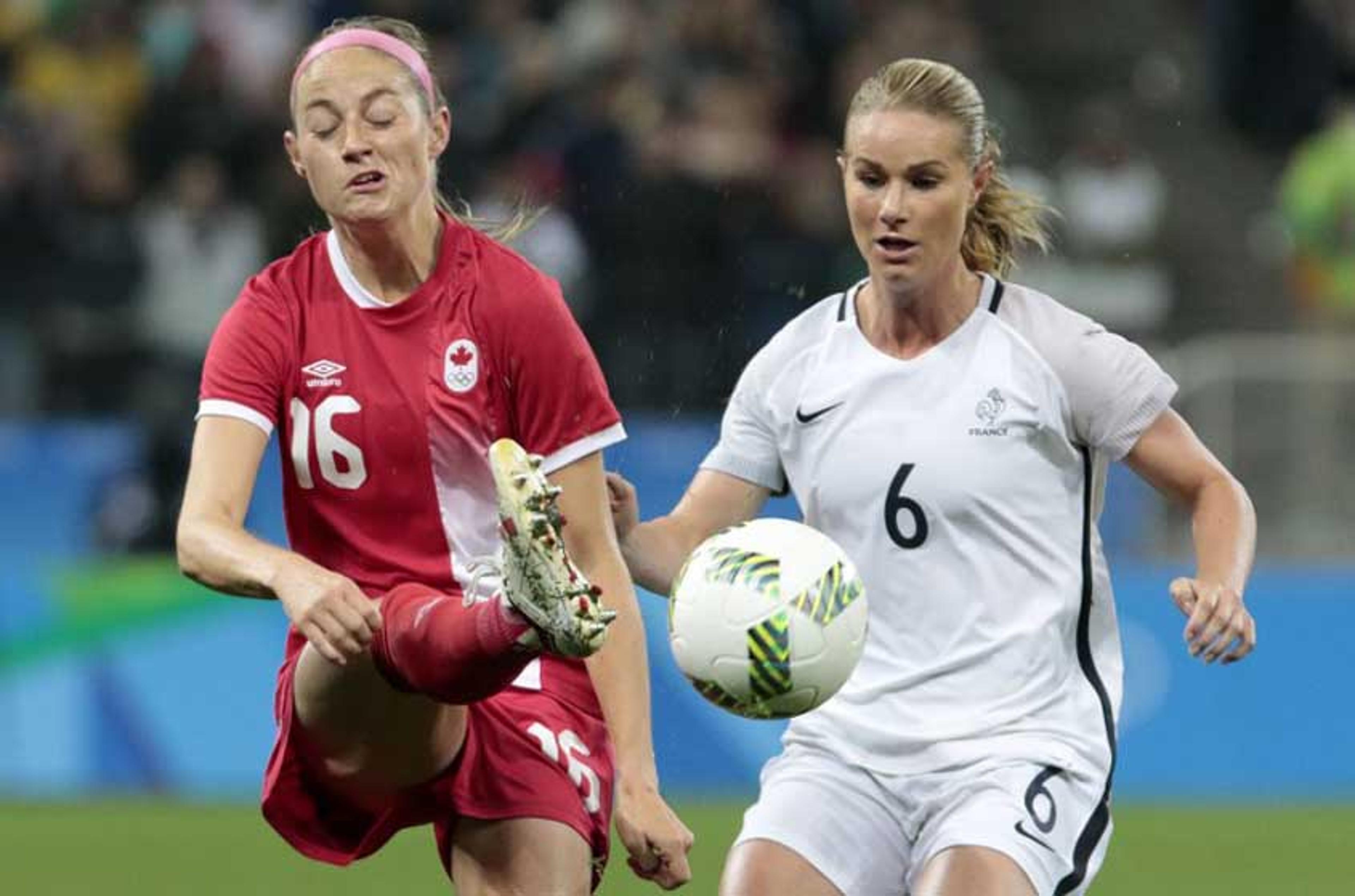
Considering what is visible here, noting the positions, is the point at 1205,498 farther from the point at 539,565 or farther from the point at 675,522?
the point at 539,565

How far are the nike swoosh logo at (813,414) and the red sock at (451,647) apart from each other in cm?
92

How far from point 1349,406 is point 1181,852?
3253mm

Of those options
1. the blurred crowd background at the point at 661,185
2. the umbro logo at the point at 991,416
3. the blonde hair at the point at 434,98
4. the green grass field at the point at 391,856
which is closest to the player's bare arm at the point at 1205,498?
the umbro logo at the point at 991,416

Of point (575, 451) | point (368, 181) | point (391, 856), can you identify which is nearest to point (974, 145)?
point (575, 451)

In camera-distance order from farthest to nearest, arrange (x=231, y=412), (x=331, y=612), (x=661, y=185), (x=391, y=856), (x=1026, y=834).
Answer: (x=661, y=185)
(x=391, y=856)
(x=231, y=412)
(x=1026, y=834)
(x=331, y=612)

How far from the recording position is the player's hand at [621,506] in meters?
5.92

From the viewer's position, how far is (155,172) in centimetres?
1445

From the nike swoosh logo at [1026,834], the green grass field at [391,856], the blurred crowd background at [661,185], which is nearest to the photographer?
the nike swoosh logo at [1026,834]

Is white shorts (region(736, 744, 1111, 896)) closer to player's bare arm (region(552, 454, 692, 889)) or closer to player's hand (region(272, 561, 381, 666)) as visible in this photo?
player's bare arm (region(552, 454, 692, 889))

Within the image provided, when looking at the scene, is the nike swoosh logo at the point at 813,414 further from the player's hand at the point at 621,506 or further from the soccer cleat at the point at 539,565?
the soccer cleat at the point at 539,565

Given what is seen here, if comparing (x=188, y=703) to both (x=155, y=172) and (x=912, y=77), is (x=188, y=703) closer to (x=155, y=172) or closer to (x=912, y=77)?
(x=155, y=172)

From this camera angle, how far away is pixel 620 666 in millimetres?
5637

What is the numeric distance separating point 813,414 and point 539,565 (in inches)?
39.9

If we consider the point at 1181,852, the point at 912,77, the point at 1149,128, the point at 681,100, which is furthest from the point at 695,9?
the point at 912,77
